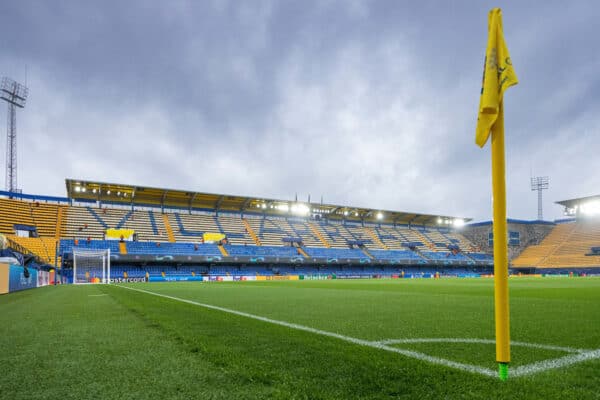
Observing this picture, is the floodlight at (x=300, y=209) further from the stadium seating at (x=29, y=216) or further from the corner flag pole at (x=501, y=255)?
the corner flag pole at (x=501, y=255)

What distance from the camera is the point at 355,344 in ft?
13.4

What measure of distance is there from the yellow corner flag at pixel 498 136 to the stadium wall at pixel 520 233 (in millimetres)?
76893

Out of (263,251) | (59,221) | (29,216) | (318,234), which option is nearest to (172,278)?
(263,251)

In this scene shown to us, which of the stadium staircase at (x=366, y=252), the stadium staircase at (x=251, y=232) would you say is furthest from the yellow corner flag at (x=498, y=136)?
the stadium staircase at (x=366, y=252)

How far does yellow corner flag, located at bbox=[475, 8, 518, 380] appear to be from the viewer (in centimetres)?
258

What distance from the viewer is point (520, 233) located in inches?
2840

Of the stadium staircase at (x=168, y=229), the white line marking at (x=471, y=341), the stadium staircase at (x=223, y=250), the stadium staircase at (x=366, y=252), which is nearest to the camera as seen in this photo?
the white line marking at (x=471, y=341)

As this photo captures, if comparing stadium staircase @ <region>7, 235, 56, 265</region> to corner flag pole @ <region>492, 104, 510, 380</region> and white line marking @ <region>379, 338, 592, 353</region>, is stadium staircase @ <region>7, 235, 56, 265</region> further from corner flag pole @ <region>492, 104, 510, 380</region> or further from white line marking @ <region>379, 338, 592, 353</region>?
corner flag pole @ <region>492, 104, 510, 380</region>

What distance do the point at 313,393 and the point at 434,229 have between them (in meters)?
80.3

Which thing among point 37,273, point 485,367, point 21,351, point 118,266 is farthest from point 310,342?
point 118,266

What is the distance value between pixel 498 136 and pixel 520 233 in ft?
265

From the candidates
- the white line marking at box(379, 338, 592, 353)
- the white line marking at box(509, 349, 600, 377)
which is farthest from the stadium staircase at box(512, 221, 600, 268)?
the white line marking at box(509, 349, 600, 377)

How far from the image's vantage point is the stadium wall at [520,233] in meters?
72.1

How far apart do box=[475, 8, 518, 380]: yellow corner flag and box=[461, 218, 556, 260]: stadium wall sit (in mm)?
76893
